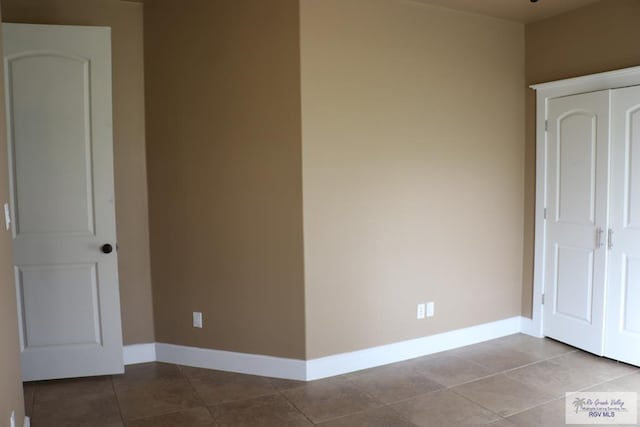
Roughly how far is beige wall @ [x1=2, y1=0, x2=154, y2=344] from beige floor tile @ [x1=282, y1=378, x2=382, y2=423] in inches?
50.0

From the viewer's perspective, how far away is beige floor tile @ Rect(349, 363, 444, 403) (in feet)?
10.3

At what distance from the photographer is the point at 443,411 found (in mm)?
2918

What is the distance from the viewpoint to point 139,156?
354 centimetres

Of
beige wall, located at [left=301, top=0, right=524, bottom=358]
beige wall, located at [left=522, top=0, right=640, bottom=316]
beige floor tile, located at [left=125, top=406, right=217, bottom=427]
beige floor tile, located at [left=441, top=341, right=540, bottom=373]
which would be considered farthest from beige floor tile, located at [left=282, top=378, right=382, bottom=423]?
beige wall, located at [left=522, top=0, right=640, bottom=316]

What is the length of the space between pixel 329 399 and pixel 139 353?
58.8 inches

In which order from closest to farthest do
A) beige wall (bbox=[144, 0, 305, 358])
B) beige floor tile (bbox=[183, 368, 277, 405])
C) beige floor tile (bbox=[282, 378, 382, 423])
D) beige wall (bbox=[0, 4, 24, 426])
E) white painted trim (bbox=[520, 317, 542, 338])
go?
beige wall (bbox=[0, 4, 24, 426])
beige floor tile (bbox=[282, 378, 382, 423])
beige floor tile (bbox=[183, 368, 277, 405])
beige wall (bbox=[144, 0, 305, 358])
white painted trim (bbox=[520, 317, 542, 338])

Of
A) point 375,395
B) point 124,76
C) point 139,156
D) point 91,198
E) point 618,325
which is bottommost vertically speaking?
point 375,395

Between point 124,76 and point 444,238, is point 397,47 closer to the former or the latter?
point 444,238

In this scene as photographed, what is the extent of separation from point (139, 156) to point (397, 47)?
A: 200cm

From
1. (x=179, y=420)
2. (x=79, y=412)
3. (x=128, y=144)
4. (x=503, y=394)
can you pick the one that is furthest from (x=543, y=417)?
(x=128, y=144)

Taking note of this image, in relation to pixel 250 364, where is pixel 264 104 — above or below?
above

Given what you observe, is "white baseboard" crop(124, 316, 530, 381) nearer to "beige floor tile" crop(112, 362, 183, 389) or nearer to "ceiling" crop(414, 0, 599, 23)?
"beige floor tile" crop(112, 362, 183, 389)

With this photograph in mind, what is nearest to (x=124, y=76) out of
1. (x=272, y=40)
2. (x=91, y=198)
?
A: (x=91, y=198)

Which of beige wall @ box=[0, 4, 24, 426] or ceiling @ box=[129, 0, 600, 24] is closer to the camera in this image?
beige wall @ box=[0, 4, 24, 426]
